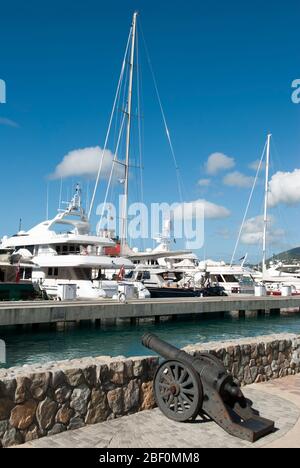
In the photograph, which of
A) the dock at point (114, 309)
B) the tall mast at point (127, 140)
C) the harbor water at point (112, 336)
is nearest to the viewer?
the harbor water at point (112, 336)

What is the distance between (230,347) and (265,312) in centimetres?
2895

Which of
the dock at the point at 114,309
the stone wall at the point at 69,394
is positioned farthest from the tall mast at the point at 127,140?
the stone wall at the point at 69,394

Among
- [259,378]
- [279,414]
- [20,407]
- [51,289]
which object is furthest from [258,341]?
[51,289]

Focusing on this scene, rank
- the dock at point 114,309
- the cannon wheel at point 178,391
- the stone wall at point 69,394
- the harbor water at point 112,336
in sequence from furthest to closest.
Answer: the dock at point 114,309 < the harbor water at point 112,336 < the cannon wheel at point 178,391 < the stone wall at point 69,394

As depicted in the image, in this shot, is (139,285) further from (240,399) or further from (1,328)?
(240,399)

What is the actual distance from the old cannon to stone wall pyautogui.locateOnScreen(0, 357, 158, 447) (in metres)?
0.43

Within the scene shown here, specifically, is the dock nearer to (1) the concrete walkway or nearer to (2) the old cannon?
(1) the concrete walkway

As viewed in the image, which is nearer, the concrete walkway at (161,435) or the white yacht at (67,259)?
the concrete walkway at (161,435)

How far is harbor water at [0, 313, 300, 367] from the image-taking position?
17.8m

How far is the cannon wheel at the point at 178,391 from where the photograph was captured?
19.8ft

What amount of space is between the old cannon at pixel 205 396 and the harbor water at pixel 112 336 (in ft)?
32.0

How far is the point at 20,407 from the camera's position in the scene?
5.51m

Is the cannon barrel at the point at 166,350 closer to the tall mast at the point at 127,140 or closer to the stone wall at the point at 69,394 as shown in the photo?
the stone wall at the point at 69,394

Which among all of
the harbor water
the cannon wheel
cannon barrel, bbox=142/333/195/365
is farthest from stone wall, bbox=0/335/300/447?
the harbor water
